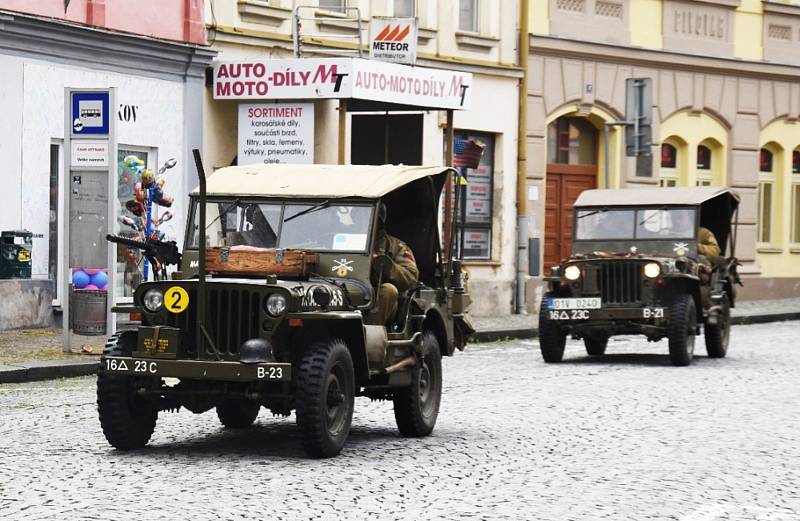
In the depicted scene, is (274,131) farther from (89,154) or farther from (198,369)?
(198,369)

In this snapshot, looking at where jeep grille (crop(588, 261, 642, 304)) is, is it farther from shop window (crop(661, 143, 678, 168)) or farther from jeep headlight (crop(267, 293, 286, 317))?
shop window (crop(661, 143, 678, 168))

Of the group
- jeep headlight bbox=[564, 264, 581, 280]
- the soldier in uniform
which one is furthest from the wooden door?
the soldier in uniform

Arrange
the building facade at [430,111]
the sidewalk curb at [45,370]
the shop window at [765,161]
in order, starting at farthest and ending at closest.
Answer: the shop window at [765,161] < the building facade at [430,111] < the sidewalk curb at [45,370]

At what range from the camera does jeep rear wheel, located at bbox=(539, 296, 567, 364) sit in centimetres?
1905

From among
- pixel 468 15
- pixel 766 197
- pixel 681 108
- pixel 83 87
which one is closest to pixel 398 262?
pixel 83 87

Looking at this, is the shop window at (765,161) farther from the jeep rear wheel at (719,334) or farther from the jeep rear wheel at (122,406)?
the jeep rear wheel at (122,406)

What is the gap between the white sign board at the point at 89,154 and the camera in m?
17.4

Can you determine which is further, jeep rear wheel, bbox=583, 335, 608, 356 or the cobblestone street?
jeep rear wheel, bbox=583, 335, 608, 356

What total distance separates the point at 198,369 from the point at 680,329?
30.9ft

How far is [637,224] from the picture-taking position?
2053 centimetres

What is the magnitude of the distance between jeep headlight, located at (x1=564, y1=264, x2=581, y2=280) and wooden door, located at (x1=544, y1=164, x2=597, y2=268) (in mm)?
11478

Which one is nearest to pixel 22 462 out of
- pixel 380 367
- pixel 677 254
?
pixel 380 367

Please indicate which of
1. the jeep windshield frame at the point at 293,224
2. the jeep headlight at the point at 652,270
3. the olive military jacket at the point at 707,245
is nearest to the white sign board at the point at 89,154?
the jeep headlight at the point at 652,270

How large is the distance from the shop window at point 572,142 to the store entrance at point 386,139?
16.3 ft
